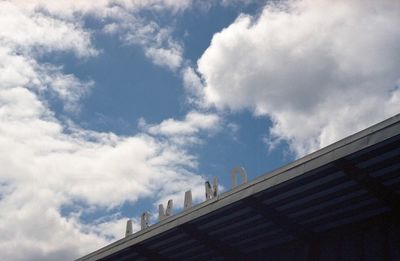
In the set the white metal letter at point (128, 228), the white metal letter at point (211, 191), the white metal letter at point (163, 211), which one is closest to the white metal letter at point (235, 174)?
the white metal letter at point (211, 191)

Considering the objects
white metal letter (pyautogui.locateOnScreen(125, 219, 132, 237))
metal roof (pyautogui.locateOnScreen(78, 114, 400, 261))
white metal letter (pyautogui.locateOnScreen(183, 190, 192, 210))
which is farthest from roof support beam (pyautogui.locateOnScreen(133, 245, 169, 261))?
white metal letter (pyautogui.locateOnScreen(183, 190, 192, 210))

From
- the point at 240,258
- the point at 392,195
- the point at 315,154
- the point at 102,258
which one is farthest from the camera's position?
the point at 102,258

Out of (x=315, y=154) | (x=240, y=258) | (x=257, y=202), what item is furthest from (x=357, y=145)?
(x=240, y=258)

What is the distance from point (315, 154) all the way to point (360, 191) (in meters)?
1.97

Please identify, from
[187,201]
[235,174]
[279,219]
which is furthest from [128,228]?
[279,219]

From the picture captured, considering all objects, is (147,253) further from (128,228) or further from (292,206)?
(292,206)

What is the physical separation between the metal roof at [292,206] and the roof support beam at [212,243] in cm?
3

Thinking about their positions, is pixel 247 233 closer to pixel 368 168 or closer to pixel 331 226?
pixel 331 226

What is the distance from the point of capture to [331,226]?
15.1 m

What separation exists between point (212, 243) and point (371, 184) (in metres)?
6.49

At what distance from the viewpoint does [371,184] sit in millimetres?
12938

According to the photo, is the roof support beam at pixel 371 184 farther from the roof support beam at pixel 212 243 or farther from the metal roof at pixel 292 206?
the roof support beam at pixel 212 243

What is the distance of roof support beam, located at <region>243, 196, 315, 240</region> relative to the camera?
47.5ft

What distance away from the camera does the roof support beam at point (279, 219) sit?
47.5ft
